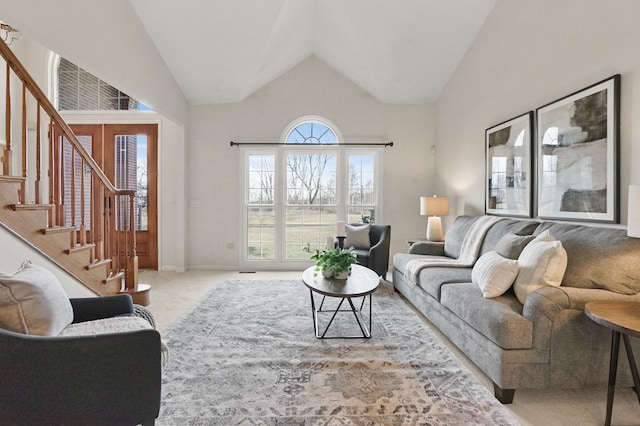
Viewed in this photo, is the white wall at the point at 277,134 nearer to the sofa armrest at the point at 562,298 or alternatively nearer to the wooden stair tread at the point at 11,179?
the wooden stair tread at the point at 11,179

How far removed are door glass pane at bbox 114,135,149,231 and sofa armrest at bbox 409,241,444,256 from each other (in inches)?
169

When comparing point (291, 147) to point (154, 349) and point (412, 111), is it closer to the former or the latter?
point (412, 111)

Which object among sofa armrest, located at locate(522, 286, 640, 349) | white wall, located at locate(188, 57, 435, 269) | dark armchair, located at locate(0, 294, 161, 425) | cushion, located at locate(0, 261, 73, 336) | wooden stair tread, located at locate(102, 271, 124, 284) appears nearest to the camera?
dark armchair, located at locate(0, 294, 161, 425)

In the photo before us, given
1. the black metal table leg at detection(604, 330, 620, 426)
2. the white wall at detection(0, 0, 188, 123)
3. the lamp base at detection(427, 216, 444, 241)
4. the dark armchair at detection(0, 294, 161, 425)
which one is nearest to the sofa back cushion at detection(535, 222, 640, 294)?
the black metal table leg at detection(604, 330, 620, 426)

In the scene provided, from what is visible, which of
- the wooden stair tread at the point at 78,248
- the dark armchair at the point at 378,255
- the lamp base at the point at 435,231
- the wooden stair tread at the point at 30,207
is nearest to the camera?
the wooden stair tread at the point at 30,207

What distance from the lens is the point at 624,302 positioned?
6.04 ft

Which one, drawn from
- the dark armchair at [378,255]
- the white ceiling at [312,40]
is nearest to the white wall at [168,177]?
the white ceiling at [312,40]

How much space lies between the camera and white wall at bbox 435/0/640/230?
7.48 feet

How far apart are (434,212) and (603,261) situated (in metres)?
2.58

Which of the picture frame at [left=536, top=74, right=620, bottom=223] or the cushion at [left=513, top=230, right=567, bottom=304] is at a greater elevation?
the picture frame at [left=536, top=74, right=620, bottom=223]

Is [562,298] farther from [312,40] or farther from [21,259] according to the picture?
[312,40]

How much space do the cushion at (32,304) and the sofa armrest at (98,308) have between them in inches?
7.2

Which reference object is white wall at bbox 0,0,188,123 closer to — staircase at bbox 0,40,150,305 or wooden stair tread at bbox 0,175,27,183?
staircase at bbox 0,40,150,305

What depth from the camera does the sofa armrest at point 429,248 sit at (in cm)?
419
